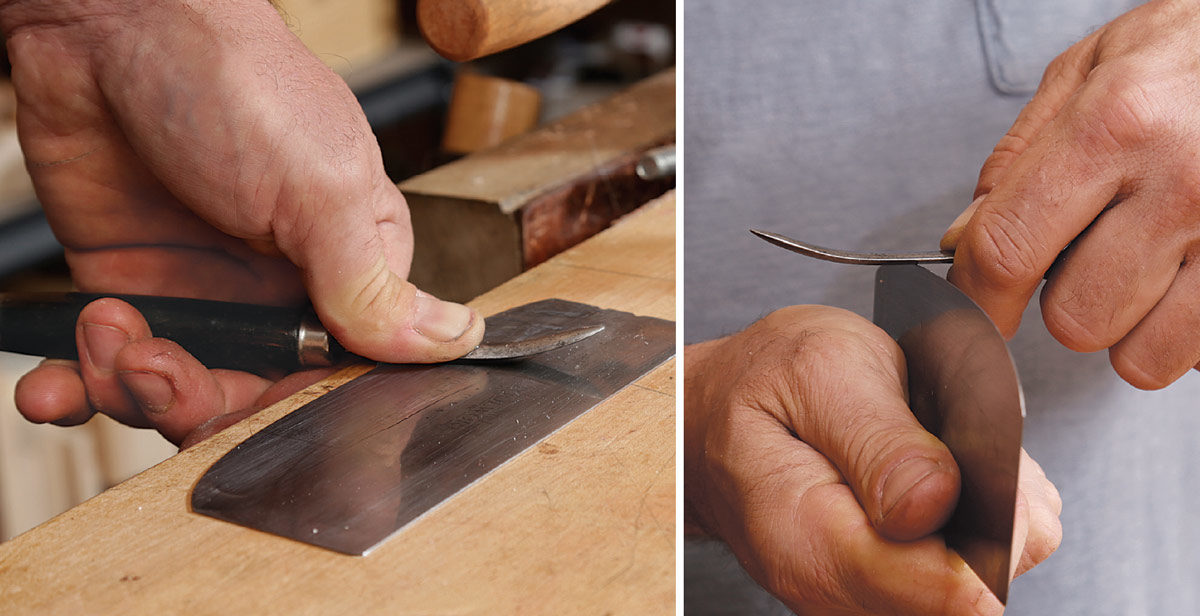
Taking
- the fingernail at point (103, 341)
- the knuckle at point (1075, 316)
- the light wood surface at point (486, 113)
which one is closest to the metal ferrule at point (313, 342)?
the fingernail at point (103, 341)

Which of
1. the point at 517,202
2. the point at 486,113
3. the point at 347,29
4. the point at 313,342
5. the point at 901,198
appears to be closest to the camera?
the point at 901,198

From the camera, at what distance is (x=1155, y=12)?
28cm

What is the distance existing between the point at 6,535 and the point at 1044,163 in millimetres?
942

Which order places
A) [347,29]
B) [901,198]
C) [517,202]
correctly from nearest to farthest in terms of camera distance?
1. [901,198]
2. [517,202]
3. [347,29]

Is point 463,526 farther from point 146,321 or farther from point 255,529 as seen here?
point 146,321

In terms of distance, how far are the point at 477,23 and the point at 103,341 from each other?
269 millimetres

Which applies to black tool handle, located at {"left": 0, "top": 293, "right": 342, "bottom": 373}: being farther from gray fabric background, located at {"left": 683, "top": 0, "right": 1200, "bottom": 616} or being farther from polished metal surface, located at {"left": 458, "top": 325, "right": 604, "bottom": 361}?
gray fabric background, located at {"left": 683, "top": 0, "right": 1200, "bottom": 616}

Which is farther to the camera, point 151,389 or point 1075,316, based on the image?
point 151,389

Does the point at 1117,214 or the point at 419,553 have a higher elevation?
the point at 1117,214

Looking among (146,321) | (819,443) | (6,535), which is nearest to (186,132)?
(146,321)

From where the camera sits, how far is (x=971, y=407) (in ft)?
0.73

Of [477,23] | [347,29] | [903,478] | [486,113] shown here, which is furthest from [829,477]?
[347,29]

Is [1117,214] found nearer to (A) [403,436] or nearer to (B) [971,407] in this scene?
(B) [971,407]

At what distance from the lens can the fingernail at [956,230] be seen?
0.29 meters
